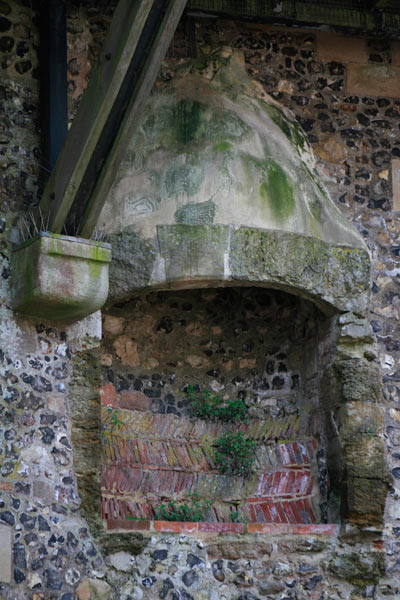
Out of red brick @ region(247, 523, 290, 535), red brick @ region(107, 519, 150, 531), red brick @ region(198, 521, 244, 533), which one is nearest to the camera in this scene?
red brick @ region(107, 519, 150, 531)

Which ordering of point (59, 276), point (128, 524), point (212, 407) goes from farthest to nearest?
point (212, 407) → point (128, 524) → point (59, 276)

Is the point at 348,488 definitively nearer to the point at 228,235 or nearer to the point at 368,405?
the point at 368,405

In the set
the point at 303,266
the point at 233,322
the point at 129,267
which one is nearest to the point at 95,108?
the point at 129,267

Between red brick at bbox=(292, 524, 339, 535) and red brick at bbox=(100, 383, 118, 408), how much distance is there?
1351mm

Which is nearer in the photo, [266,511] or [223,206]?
[223,206]

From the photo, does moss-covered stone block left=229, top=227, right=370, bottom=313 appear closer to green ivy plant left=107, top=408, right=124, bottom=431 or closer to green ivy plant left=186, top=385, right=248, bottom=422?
green ivy plant left=186, top=385, right=248, bottom=422

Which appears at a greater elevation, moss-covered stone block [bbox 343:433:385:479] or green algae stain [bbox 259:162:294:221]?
green algae stain [bbox 259:162:294:221]

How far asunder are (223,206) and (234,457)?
1.59 m

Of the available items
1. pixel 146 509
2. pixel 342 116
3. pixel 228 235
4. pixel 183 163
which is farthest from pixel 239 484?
pixel 342 116

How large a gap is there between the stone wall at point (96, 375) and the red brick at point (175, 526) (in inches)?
2.1

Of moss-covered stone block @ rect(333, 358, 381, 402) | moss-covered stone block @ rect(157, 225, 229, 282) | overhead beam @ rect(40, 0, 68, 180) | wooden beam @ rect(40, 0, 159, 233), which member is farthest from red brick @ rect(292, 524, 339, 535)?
overhead beam @ rect(40, 0, 68, 180)

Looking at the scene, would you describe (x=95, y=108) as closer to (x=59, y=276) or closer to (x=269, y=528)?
(x=59, y=276)

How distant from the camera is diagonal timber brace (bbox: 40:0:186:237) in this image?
5.50m

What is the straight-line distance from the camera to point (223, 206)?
6.48m
